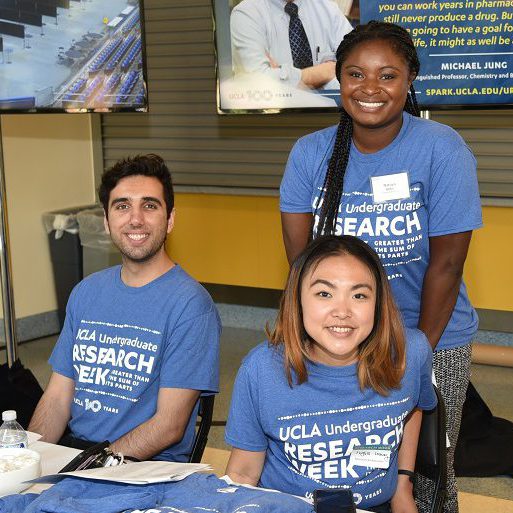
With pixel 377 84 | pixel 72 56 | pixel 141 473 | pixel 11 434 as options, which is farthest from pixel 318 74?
pixel 141 473

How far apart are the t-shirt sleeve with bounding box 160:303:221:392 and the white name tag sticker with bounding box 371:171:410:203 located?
57 cm

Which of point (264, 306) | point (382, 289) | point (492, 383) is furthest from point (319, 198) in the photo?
point (264, 306)

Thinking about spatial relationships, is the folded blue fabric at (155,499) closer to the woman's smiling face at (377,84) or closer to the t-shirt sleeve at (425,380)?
the t-shirt sleeve at (425,380)

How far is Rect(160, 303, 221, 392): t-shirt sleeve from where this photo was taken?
2387mm

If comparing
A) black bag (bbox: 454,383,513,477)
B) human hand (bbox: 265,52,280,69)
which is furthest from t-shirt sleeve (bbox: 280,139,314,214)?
human hand (bbox: 265,52,280,69)

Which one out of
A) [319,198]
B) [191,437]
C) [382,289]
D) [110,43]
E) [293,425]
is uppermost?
[110,43]

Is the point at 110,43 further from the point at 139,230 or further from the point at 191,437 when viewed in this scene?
the point at 191,437

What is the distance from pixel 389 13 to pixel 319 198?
1.44 meters

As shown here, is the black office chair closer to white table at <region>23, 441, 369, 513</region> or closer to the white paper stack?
the white paper stack

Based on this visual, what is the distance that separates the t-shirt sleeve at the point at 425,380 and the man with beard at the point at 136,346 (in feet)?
1.94

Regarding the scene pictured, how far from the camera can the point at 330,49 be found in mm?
4020

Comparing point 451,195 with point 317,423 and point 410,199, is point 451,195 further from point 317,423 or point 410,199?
point 317,423

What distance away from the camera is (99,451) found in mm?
1977

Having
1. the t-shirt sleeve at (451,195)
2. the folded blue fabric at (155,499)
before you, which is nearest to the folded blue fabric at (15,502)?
the folded blue fabric at (155,499)
